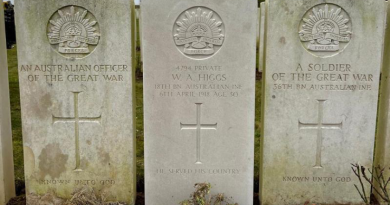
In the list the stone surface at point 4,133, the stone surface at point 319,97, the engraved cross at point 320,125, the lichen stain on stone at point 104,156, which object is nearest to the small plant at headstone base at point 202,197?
the stone surface at point 319,97

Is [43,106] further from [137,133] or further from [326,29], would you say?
[326,29]

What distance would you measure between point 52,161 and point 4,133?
0.57 metres

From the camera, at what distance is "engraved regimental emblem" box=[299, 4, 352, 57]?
384 centimetres

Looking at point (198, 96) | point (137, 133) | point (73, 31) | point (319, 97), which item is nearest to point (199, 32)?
point (198, 96)

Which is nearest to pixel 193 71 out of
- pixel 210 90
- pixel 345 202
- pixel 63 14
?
pixel 210 90

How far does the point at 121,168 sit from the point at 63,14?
161cm

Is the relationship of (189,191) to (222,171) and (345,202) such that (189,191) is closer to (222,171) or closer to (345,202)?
(222,171)

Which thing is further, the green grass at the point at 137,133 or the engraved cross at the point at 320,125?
the green grass at the point at 137,133

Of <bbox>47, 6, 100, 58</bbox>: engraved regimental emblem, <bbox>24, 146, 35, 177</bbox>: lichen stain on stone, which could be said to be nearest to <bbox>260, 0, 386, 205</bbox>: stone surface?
<bbox>47, 6, 100, 58</bbox>: engraved regimental emblem

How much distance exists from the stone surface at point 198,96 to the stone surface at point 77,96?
0.26m

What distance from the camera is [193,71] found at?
3832mm

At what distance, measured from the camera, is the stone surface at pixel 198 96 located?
3750mm

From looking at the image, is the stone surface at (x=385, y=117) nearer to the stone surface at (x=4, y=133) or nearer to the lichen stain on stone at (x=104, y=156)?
the lichen stain on stone at (x=104, y=156)

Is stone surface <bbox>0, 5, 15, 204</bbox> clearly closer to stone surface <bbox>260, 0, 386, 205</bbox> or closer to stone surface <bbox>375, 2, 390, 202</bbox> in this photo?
stone surface <bbox>260, 0, 386, 205</bbox>
